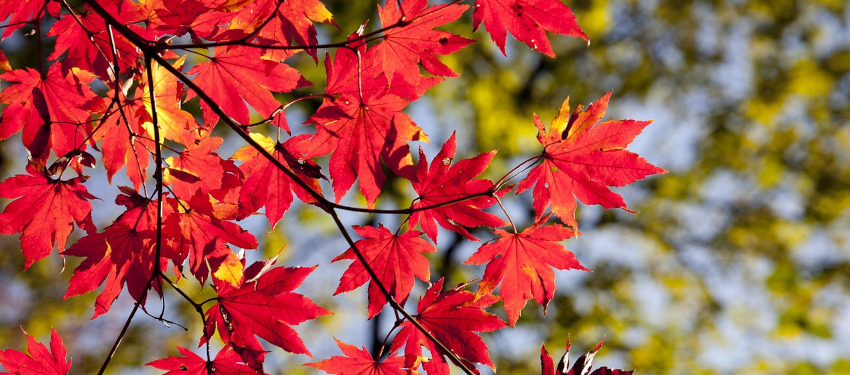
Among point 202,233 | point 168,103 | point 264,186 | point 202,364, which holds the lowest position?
point 202,364

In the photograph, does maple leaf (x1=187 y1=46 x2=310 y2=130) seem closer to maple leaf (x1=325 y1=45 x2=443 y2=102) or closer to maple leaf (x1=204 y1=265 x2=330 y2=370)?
maple leaf (x1=325 y1=45 x2=443 y2=102)

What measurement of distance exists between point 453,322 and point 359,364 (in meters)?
0.23

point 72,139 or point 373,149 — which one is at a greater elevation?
point 373,149

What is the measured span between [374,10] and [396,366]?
6.28m

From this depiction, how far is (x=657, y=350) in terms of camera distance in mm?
6984

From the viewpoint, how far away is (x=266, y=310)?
1204 millimetres

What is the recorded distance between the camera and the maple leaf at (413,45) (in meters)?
1.20

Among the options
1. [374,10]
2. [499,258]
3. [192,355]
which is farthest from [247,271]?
[374,10]

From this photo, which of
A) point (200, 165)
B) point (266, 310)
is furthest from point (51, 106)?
point (266, 310)

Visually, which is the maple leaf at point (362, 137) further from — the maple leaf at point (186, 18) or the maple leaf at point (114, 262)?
the maple leaf at point (114, 262)

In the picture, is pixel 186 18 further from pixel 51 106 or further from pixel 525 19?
pixel 525 19

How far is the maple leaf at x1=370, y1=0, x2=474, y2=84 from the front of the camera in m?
1.20

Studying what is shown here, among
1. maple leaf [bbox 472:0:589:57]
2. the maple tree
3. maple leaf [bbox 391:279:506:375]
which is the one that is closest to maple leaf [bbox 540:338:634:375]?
the maple tree

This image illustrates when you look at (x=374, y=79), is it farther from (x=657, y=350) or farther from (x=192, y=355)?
(x=657, y=350)
